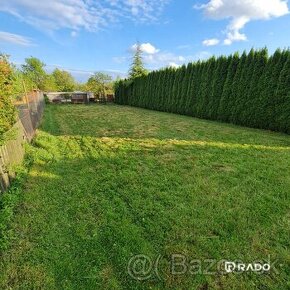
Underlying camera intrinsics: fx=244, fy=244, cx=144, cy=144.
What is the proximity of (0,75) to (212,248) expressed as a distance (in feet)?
16.5

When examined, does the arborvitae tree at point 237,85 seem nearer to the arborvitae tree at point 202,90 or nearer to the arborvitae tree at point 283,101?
the arborvitae tree at point 283,101

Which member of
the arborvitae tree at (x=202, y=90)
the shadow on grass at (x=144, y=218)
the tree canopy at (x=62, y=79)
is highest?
the arborvitae tree at (x=202, y=90)

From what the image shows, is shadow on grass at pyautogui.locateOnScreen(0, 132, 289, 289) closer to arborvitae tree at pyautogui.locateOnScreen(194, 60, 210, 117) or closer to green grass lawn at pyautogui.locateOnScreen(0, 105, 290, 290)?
green grass lawn at pyautogui.locateOnScreen(0, 105, 290, 290)

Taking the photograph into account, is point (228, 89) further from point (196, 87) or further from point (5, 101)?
point (5, 101)

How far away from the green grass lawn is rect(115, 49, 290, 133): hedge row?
155 inches

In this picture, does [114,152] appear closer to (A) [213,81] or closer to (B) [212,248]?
(B) [212,248]

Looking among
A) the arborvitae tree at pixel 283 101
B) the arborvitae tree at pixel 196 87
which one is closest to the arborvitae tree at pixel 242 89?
the arborvitae tree at pixel 283 101

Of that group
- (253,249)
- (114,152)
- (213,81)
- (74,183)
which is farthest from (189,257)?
(213,81)

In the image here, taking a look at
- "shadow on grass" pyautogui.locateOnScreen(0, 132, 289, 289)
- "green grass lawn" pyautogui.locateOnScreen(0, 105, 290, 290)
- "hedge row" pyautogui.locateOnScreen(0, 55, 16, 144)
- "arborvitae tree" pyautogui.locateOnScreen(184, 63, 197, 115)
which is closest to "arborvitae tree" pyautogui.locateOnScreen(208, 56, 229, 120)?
"arborvitae tree" pyautogui.locateOnScreen(184, 63, 197, 115)

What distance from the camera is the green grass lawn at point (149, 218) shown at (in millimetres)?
2428

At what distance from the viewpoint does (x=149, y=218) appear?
10.8 ft

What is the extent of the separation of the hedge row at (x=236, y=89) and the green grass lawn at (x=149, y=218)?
3.93 m

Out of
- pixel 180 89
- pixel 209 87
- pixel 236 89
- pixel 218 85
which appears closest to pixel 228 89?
pixel 236 89

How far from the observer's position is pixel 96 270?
2.49m
